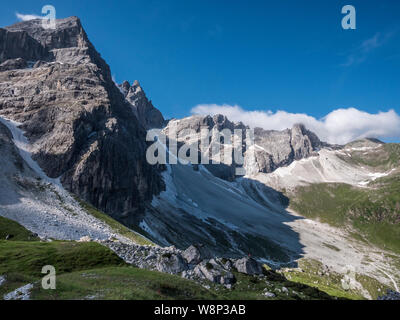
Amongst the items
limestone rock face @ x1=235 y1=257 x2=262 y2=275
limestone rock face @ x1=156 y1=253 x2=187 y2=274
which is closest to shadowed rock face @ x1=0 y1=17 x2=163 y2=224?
limestone rock face @ x1=156 y1=253 x2=187 y2=274

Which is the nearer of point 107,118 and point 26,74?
point 107,118

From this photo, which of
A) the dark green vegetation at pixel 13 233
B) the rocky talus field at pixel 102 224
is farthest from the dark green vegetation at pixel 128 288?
the dark green vegetation at pixel 13 233

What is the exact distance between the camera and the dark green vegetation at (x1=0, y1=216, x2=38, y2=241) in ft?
157

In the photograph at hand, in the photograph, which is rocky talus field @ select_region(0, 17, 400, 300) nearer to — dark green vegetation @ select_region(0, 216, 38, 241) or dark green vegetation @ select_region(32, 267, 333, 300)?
dark green vegetation @ select_region(32, 267, 333, 300)

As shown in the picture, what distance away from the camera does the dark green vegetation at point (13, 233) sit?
48.0m

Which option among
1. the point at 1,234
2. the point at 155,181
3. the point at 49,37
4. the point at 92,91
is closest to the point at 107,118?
the point at 92,91

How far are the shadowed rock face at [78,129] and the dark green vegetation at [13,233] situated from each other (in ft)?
163

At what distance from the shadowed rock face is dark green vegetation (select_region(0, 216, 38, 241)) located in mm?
49813

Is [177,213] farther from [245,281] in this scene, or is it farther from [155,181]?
[245,281]

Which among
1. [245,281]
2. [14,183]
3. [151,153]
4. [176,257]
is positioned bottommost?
[245,281]

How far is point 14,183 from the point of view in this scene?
8162cm

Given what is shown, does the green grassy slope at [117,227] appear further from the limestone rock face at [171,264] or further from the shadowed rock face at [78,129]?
the limestone rock face at [171,264]
